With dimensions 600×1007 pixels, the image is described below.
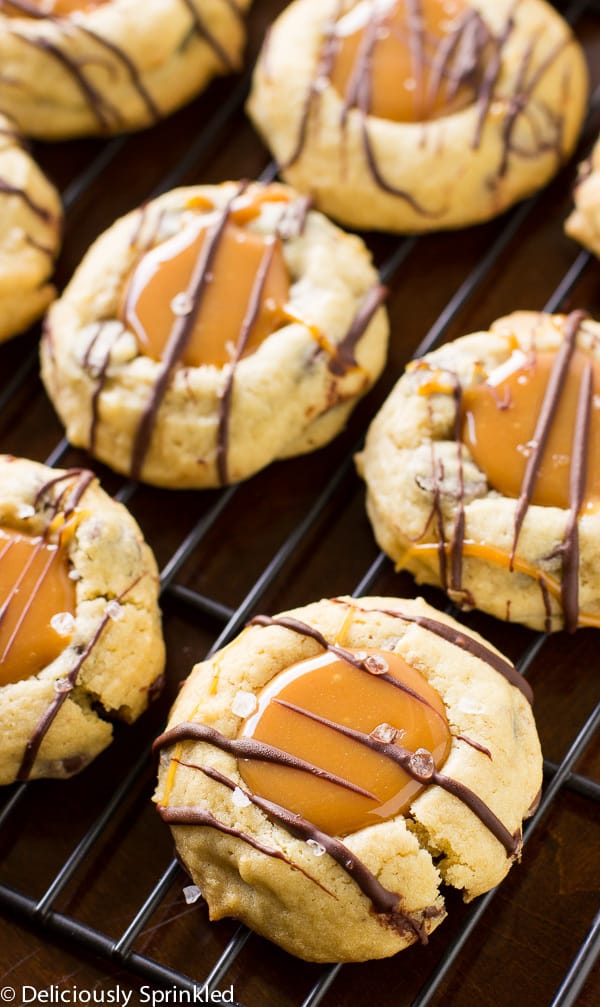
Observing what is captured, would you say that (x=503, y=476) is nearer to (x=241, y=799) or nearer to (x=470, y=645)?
(x=470, y=645)

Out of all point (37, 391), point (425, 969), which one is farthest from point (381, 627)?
point (37, 391)

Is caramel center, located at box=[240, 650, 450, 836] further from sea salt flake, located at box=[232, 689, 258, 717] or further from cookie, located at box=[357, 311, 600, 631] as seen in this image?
cookie, located at box=[357, 311, 600, 631]

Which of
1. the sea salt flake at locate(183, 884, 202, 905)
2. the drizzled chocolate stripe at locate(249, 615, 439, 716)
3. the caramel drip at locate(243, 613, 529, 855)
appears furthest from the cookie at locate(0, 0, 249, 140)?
the sea salt flake at locate(183, 884, 202, 905)

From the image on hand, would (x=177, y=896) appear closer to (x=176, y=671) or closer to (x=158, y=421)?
(x=176, y=671)

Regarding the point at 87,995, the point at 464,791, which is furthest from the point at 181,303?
the point at 87,995

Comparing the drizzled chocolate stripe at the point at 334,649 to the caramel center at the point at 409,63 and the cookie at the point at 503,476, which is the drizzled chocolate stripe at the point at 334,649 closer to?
the cookie at the point at 503,476

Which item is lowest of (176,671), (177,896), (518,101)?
(177,896)
